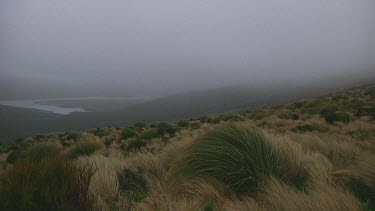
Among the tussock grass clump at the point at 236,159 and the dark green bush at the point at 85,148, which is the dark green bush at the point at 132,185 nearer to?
the tussock grass clump at the point at 236,159

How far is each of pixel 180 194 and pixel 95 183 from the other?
4.10 feet

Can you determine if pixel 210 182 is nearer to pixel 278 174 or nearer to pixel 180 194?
pixel 180 194

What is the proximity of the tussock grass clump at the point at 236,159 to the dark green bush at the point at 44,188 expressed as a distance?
5.39 ft

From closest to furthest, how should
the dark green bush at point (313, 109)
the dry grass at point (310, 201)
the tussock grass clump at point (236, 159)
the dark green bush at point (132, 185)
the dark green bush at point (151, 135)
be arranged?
the dry grass at point (310, 201)
the tussock grass clump at point (236, 159)
the dark green bush at point (132, 185)
the dark green bush at point (151, 135)
the dark green bush at point (313, 109)

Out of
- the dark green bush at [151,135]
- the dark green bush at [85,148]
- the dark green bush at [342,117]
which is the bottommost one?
the dark green bush at [151,135]

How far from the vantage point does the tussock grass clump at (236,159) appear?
3709 mm

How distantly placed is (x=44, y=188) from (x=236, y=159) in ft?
7.90

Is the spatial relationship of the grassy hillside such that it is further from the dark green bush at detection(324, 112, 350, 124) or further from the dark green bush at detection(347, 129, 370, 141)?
the dark green bush at detection(324, 112, 350, 124)

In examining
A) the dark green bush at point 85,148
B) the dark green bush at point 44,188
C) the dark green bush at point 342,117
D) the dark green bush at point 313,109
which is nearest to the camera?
the dark green bush at point 44,188

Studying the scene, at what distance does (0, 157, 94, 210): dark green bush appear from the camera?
2428 mm

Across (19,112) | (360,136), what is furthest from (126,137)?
(19,112)

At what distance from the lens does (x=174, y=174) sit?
4.14 meters

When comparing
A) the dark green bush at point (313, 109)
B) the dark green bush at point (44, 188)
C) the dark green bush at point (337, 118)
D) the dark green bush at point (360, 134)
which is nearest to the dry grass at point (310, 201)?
the dark green bush at point (44, 188)

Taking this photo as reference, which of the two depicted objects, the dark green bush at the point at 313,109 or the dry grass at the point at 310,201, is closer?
the dry grass at the point at 310,201
